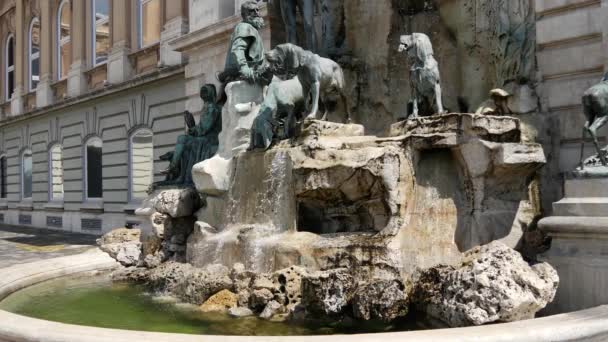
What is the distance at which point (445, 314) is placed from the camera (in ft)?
16.9

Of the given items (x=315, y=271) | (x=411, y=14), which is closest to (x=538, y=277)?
(x=315, y=271)

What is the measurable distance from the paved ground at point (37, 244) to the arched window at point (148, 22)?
6788mm

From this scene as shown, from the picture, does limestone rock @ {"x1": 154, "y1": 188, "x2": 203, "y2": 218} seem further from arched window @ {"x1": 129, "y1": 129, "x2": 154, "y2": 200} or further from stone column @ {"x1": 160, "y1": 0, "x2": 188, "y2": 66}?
arched window @ {"x1": 129, "y1": 129, "x2": 154, "y2": 200}

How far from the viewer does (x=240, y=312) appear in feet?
20.6

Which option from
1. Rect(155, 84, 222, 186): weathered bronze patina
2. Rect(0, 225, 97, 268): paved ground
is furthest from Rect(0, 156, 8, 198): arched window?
Rect(155, 84, 222, 186): weathered bronze patina

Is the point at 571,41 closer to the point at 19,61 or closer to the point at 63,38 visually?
the point at 63,38

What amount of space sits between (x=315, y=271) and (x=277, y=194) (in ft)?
5.09

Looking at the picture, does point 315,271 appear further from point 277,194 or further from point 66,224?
point 66,224

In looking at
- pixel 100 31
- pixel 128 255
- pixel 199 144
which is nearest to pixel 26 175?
pixel 100 31

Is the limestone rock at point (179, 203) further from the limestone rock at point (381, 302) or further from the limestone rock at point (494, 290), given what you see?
the limestone rock at point (494, 290)

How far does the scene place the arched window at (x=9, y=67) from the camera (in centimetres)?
3114

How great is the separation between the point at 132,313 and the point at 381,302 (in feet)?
9.03

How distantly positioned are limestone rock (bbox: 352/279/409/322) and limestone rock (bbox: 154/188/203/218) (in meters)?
4.35

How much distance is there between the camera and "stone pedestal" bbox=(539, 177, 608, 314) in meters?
5.46
